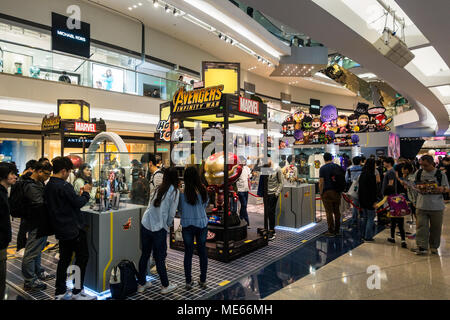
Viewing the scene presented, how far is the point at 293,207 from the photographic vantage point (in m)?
6.79

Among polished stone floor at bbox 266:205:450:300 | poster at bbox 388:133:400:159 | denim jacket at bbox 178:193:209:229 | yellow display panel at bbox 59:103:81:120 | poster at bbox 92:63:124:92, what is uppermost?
poster at bbox 92:63:124:92

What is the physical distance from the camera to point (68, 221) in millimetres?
3178

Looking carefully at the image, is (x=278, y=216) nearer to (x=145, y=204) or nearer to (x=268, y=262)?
(x=268, y=262)

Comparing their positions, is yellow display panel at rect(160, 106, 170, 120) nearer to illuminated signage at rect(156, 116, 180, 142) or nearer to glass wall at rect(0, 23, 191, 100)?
illuminated signage at rect(156, 116, 180, 142)

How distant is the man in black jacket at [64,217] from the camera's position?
3156 mm

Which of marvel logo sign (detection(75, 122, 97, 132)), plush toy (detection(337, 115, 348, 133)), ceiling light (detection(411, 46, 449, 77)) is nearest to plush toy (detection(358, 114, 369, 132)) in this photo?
plush toy (detection(337, 115, 348, 133))

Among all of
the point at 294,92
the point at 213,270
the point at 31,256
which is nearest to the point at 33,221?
the point at 31,256

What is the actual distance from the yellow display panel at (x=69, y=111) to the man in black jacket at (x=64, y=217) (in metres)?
5.06

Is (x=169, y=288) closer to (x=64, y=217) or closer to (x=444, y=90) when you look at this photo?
(x=64, y=217)

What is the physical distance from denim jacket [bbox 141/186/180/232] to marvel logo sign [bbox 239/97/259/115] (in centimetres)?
198

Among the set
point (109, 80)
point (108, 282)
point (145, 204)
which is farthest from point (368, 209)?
point (109, 80)

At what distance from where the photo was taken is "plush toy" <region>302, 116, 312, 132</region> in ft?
46.8

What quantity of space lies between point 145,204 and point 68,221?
3.93 ft

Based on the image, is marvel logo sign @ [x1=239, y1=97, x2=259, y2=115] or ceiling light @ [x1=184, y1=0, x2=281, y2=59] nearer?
marvel logo sign @ [x1=239, y1=97, x2=259, y2=115]
